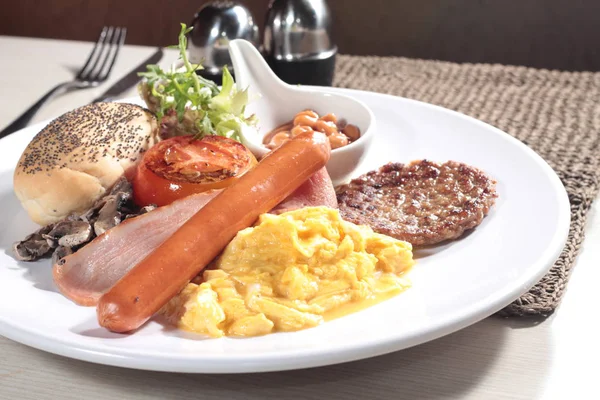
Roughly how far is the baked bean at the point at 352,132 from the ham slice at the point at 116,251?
744 millimetres

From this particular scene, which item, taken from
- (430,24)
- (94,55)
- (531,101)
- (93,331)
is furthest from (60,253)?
(430,24)

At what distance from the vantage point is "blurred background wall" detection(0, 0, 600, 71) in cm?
625

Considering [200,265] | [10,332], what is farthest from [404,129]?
[10,332]

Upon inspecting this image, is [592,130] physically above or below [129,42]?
above

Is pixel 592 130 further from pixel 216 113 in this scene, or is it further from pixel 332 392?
pixel 332 392

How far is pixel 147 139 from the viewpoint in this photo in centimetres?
285

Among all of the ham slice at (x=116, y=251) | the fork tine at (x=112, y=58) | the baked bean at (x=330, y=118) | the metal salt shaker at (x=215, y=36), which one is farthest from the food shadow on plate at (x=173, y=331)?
the fork tine at (x=112, y=58)

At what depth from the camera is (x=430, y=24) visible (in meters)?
6.54

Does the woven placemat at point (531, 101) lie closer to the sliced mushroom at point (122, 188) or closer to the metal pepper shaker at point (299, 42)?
the metal pepper shaker at point (299, 42)

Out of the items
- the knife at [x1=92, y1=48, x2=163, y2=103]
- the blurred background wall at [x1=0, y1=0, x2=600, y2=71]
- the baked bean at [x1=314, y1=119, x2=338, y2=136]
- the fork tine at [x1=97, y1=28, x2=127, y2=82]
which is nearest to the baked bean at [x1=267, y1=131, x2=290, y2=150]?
the baked bean at [x1=314, y1=119, x2=338, y2=136]

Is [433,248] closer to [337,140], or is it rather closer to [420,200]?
[420,200]

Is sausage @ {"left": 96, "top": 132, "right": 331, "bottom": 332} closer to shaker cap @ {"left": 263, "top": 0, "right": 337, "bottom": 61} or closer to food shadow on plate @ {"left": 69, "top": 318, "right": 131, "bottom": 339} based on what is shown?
food shadow on plate @ {"left": 69, "top": 318, "right": 131, "bottom": 339}

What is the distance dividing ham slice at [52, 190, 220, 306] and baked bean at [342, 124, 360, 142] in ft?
3.05

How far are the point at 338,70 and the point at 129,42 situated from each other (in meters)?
3.35
